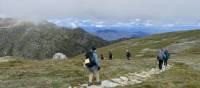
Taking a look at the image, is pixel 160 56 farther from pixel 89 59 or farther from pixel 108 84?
pixel 89 59

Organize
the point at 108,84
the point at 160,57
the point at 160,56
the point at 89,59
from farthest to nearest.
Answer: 1. the point at 160,56
2. the point at 160,57
3. the point at 108,84
4. the point at 89,59

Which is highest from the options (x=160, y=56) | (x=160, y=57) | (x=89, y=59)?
(x=89, y=59)

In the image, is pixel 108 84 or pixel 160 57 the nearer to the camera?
pixel 108 84

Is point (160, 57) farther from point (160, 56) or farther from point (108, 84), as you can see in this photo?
point (108, 84)

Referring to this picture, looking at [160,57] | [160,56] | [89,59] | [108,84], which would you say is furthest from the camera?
[160,56]

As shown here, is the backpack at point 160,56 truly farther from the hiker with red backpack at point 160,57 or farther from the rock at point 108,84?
the rock at point 108,84

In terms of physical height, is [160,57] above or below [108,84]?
above

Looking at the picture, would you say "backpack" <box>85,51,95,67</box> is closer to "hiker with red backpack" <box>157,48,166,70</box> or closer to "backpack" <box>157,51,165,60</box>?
"hiker with red backpack" <box>157,48,166,70</box>

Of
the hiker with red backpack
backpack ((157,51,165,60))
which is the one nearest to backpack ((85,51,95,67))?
the hiker with red backpack

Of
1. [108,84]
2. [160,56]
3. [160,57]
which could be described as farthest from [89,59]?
[160,56]

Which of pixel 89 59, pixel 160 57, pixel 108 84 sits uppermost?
pixel 89 59

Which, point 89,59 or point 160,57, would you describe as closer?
point 89,59

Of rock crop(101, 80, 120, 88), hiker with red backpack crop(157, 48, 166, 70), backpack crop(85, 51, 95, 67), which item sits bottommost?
rock crop(101, 80, 120, 88)

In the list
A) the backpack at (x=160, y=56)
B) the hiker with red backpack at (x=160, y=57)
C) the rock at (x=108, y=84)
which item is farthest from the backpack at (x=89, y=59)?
the backpack at (x=160, y=56)
